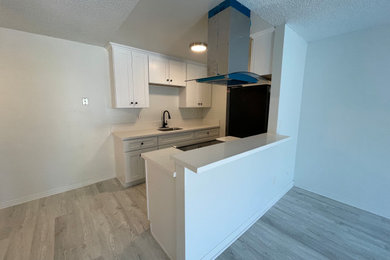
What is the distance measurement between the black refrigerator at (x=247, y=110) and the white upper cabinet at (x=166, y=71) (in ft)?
3.82

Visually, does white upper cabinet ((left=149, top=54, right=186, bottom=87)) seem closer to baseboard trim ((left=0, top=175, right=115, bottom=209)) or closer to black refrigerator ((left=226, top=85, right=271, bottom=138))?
black refrigerator ((left=226, top=85, right=271, bottom=138))

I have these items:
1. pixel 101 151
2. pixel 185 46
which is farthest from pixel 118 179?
pixel 185 46

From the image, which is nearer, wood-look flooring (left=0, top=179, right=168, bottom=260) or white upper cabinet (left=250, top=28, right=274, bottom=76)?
wood-look flooring (left=0, top=179, right=168, bottom=260)

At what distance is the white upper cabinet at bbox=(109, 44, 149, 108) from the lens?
2.60 metres

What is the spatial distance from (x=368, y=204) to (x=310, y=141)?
105cm

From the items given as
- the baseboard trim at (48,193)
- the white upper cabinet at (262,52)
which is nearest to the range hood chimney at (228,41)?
the white upper cabinet at (262,52)

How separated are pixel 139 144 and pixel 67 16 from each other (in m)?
1.83

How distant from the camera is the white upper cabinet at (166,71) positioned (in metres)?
2.98

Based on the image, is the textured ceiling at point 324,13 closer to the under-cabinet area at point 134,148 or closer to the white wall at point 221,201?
the white wall at point 221,201

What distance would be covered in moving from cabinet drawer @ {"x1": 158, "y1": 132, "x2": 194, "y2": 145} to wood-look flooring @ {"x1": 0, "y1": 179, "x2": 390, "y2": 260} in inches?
40.3

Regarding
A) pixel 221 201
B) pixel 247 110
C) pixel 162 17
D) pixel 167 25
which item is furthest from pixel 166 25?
pixel 221 201

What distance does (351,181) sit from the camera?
229cm

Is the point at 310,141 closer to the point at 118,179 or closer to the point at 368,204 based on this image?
the point at 368,204

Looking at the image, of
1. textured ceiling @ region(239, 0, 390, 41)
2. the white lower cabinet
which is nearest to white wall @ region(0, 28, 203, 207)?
the white lower cabinet
